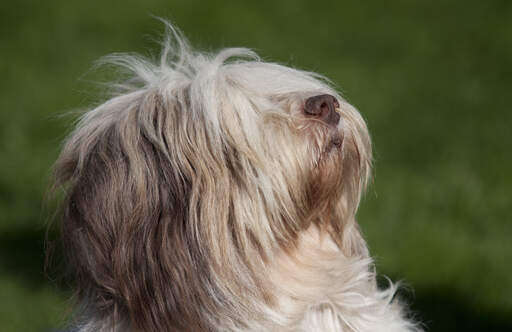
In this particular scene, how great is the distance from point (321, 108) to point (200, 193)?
52 centimetres

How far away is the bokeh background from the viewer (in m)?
5.58

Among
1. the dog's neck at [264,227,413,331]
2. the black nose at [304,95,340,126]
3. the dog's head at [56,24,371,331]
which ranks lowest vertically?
the dog's neck at [264,227,413,331]

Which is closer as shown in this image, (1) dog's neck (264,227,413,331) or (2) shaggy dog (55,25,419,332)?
(2) shaggy dog (55,25,419,332)

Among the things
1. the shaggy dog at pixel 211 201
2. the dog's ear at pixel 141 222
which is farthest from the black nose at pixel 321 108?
the dog's ear at pixel 141 222

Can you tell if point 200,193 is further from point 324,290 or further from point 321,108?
point 324,290

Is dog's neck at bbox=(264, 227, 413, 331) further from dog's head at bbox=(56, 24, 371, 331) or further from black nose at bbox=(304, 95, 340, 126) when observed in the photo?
black nose at bbox=(304, 95, 340, 126)

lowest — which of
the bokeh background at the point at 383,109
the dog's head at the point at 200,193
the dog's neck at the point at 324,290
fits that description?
the bokeh background at the point at 383,109

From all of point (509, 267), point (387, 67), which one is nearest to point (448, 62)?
point (387, 67)

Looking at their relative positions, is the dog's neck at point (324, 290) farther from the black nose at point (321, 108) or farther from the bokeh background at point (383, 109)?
the bokeh background at point (383, 109)

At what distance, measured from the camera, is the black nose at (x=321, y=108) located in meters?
3.00

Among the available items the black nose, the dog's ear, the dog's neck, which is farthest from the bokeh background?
the black nose

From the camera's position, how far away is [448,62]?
9.91 meters

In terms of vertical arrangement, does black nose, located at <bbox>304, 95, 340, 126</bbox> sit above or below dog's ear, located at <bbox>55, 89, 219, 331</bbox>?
above

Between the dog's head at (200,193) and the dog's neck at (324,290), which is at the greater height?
the dog's head at (200,193)
